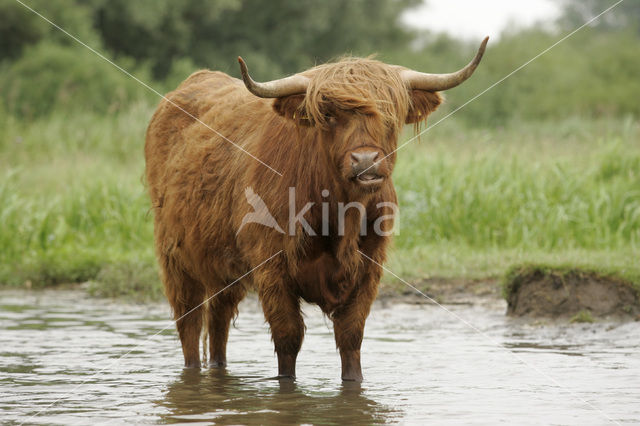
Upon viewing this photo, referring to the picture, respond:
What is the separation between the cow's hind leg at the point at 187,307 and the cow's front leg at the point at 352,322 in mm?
1216

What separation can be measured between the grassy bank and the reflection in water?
3.08 metres

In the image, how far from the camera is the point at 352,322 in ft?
16.4

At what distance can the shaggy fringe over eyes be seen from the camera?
4508 millimetres

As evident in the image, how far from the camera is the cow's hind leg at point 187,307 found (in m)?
5.90

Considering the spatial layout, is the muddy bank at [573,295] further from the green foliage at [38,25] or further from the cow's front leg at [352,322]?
the green foliage at [38,25]


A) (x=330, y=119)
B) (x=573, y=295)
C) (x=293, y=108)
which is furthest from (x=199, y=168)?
(x=573, y=295)

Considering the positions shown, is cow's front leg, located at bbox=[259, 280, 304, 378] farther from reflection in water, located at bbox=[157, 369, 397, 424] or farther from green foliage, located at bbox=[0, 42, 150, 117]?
green foliage, located at bbox=[0, 42, 150, 117]

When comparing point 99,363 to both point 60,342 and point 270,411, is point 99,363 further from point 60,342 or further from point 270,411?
point 270,411

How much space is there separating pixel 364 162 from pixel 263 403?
1.28m

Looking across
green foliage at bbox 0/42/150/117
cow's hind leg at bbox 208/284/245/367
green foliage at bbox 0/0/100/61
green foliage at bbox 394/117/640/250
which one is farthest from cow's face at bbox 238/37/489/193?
green foliage at bbox 0/0/100/61

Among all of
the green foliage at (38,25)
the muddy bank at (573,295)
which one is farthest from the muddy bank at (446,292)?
the green foliage at (38,25)

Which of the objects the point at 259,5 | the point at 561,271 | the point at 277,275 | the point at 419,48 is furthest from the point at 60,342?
the point at 419,48

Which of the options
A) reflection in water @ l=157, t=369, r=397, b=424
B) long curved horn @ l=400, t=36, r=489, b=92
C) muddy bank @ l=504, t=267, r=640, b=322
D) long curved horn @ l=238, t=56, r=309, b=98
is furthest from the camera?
muddy bank @ l=504, t=267, r=640, b=322

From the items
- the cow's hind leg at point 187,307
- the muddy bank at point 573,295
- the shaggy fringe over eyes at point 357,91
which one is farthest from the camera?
the muddy bank at point 573,295
